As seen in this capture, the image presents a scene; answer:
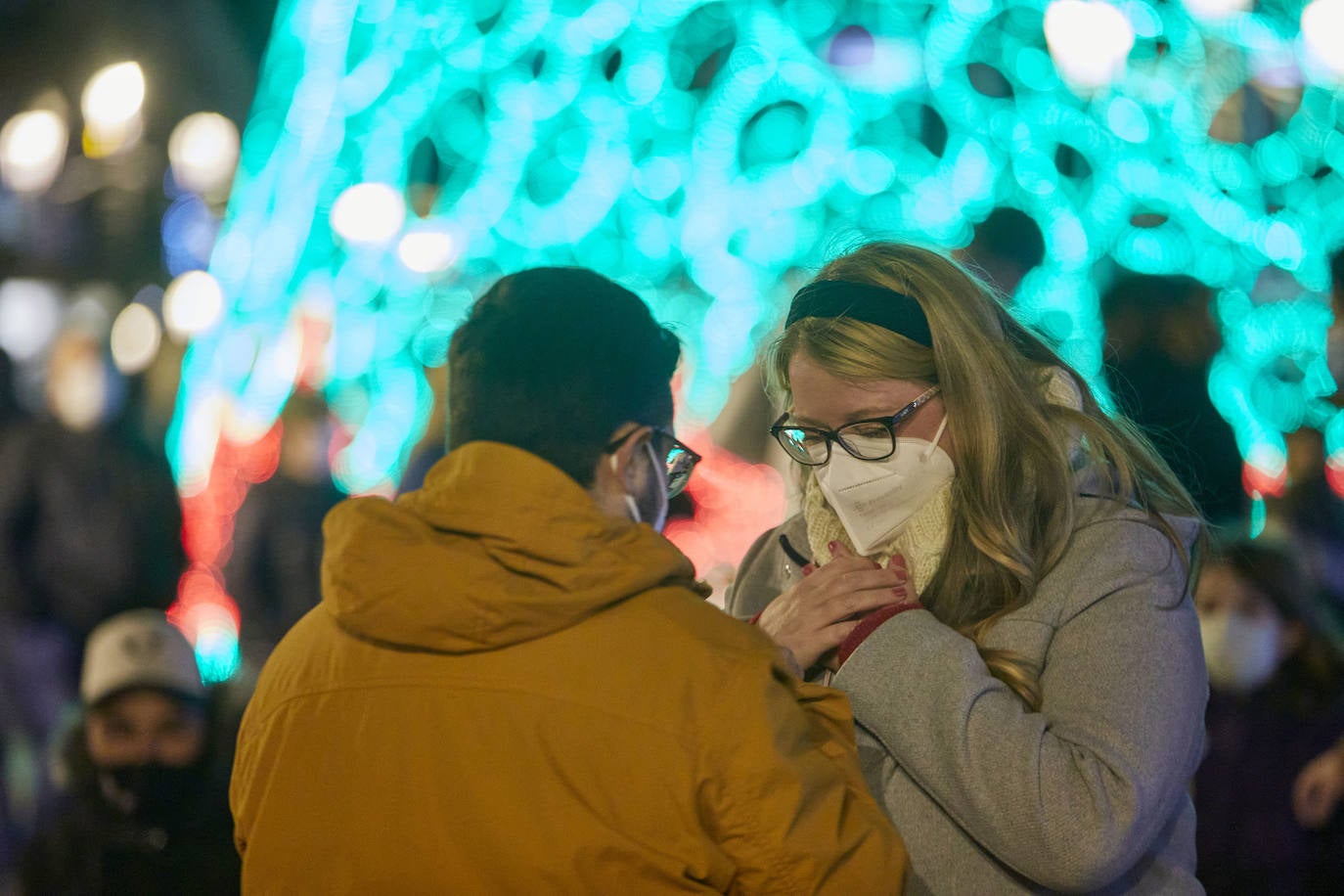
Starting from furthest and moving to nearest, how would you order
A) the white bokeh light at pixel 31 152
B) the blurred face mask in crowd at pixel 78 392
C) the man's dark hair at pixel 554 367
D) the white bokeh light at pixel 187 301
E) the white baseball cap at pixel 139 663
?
the white bokeh light at pixel 187 301 < the white bokeh light at pixel 31 152 < the blurred face mask in crowd at pixel 78 392 < the white baseball cap at pixel 139 663 < the man's dark hair at pixel 554 367

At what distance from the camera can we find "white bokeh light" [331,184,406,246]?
6.20m

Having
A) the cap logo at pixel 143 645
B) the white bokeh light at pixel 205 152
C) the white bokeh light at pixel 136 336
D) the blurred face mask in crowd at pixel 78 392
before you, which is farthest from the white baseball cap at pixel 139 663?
the white bokeh light at pixel 205 152

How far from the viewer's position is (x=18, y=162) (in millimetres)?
7602

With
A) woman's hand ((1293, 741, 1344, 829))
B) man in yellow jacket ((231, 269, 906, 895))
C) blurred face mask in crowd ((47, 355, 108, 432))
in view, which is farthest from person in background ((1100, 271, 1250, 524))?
blurred face mask in crowd ((47, 355, 108, 432))

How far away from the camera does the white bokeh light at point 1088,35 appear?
5.10 metres

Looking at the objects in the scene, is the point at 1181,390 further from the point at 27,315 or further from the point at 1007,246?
the point at 27,315

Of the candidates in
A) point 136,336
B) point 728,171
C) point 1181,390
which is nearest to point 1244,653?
point 1181,390

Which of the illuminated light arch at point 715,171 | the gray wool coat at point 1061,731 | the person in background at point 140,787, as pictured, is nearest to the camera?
the gray wool coat at point 1061,731

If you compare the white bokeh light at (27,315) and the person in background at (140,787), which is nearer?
the person in background at (140,787)

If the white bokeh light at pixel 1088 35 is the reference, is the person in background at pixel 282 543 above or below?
below

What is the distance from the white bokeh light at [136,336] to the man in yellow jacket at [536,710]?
5.88 metres

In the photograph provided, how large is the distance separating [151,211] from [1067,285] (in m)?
6.14

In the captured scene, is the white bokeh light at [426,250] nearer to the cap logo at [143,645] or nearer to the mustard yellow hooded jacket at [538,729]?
the cap logo at [143,645]

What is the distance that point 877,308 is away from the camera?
224cm
